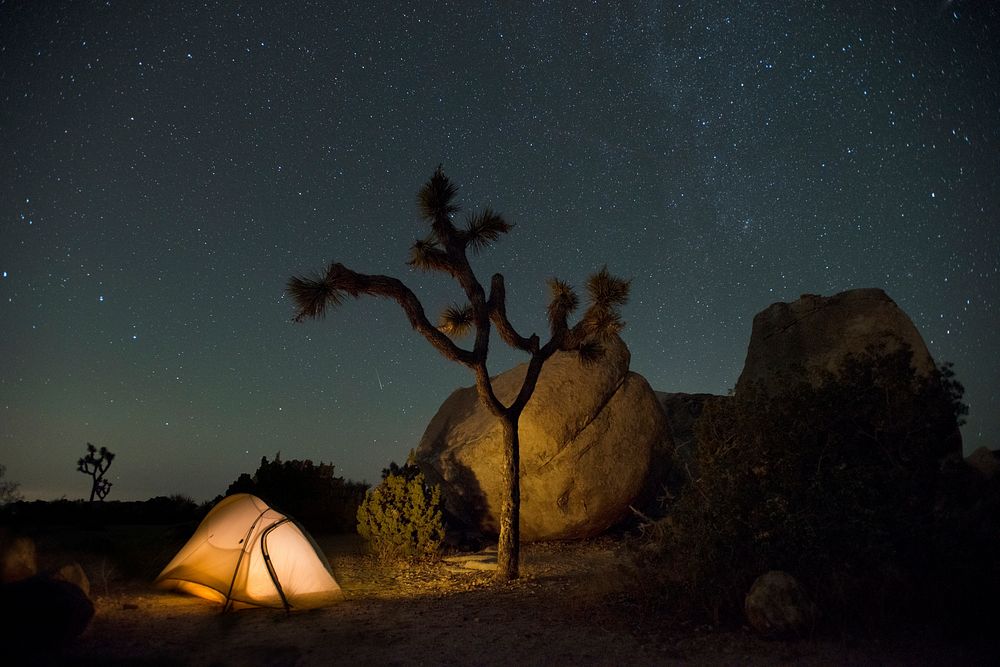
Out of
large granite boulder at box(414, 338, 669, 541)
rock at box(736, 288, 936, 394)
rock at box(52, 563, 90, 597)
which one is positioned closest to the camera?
rock at box(52, 563, 90, 597)

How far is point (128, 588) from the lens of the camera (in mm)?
8922

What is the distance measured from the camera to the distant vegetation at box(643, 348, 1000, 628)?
6676 mm

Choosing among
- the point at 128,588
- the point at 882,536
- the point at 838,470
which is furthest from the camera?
the point at 128,588

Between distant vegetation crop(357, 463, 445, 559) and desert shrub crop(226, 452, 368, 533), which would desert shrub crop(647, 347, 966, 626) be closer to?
distant vegetation crop(357, 463, 445, 559)

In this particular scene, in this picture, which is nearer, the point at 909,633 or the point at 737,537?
the point at 909,633

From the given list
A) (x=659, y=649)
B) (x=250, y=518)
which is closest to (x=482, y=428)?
(x=250, y=518)

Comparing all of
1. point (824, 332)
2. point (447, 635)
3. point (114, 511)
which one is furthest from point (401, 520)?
point (114, 511)

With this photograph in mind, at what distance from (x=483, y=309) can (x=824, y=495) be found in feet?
18.6

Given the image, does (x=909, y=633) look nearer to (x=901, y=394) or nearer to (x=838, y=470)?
(x=838, y=470)

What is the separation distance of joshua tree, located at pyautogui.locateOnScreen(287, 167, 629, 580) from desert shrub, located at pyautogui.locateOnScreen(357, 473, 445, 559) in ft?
6.70

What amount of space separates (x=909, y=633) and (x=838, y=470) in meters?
2.08

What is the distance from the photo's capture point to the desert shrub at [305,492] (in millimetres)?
15641

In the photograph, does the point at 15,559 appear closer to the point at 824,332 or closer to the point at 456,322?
the point at 456,322

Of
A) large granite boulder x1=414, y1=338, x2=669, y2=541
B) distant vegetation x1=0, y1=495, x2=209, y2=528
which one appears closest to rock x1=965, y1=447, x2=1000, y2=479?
large granite boulder x1=414, y1=338, x2=669, y2=541
